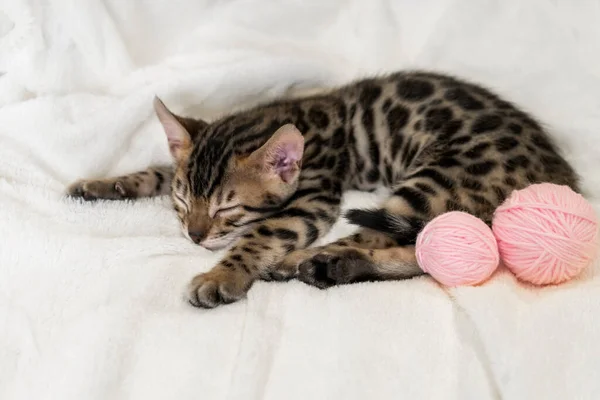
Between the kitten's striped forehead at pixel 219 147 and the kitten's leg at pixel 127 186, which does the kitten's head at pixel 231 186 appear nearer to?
the kitten's striped forehead at pixel 219 147

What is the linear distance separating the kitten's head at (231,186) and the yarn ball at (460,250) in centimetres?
40

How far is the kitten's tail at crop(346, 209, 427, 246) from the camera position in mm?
1416

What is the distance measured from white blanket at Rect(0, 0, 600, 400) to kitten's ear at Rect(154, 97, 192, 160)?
14 centimetres

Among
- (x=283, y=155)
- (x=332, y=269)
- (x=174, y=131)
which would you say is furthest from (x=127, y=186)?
(x=332, y=269)

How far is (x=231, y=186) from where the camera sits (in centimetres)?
154

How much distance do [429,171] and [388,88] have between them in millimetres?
331

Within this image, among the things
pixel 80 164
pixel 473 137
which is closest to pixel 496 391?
pixel 473 137

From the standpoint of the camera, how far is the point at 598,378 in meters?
1.10

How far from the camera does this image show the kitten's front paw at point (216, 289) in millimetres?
1285

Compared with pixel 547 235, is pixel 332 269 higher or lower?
lower

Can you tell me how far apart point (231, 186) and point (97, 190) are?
37 centimetres

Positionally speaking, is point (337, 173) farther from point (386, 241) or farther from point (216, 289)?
point (216, 289)

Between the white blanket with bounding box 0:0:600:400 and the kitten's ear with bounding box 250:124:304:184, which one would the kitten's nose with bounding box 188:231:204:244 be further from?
the kitten's ear with bounding box 250:124:304:184

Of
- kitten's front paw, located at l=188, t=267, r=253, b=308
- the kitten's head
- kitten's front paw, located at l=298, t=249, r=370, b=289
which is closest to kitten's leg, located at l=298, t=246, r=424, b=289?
kitten's front paw, located at l=298, t=249, r=370, b=289
